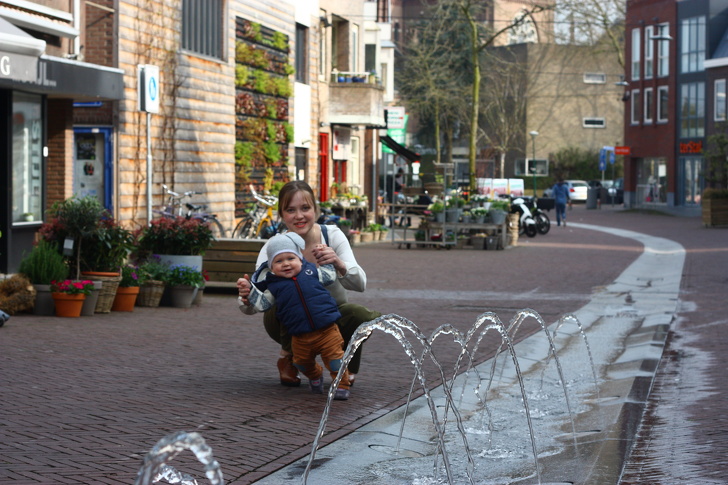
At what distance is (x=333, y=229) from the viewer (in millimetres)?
7871

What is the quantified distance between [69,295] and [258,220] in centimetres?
1278

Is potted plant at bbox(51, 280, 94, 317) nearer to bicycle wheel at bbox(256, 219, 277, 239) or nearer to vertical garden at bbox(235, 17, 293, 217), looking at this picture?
bicycle wheel at bbox(256, 219, 277, 239)

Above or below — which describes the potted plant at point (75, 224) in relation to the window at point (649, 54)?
below

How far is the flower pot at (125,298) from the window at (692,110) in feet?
158

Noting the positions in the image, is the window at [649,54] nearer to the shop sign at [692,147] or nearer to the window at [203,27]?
the shop sign at [692,147]

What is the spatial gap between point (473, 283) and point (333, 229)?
10528 mm

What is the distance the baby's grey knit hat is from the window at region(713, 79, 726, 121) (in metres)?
50.5

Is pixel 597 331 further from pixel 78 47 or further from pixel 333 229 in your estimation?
pixel 78 47

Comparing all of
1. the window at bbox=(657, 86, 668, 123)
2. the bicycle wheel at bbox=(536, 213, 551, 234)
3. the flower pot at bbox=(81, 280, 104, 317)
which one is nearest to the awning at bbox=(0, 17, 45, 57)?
the flower pot at bbox=(81, 280, 104, 317)

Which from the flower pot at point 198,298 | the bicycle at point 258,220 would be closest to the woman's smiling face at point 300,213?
the flower pot at point 198,298

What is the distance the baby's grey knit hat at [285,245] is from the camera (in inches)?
290

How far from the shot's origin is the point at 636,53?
208 feet

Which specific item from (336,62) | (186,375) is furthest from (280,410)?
(336,62)

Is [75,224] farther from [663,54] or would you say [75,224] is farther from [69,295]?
[663,54]
